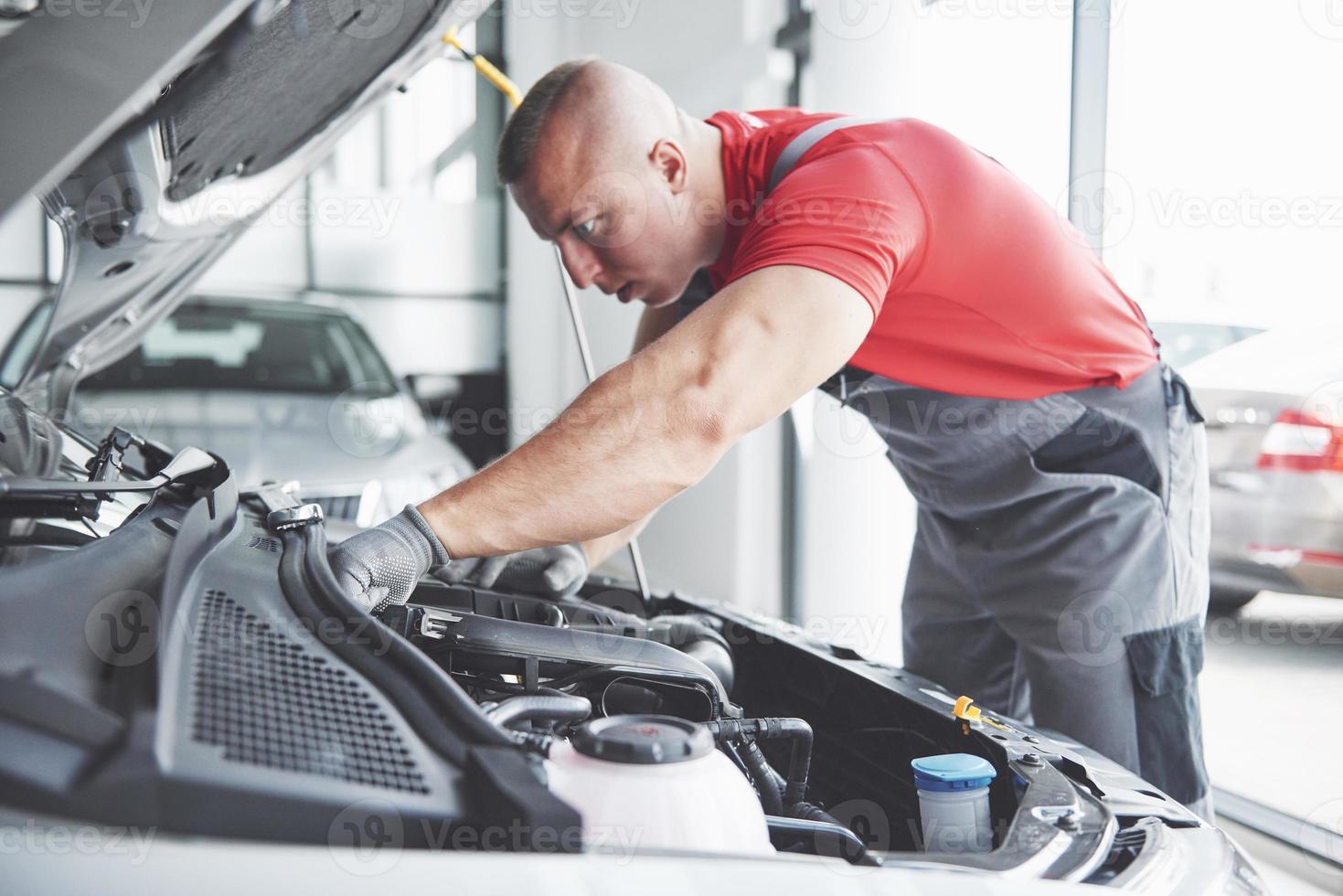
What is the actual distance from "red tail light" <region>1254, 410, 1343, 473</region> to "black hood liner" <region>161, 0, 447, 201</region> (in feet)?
8.24

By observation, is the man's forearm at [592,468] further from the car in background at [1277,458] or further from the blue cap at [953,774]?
the car in background at [1277,458]

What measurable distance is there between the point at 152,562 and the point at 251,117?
0.66 m

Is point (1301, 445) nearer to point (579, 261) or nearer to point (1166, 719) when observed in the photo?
point (1166, 719)

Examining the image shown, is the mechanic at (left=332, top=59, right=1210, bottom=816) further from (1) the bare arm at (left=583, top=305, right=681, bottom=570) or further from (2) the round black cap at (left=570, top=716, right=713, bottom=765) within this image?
(2) the round black cap at (left=570, top=716, right=713, bottom=765)

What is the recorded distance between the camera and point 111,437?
3.68ft

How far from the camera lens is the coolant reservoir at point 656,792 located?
65 cm

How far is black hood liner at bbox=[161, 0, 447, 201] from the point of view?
98 centimetres

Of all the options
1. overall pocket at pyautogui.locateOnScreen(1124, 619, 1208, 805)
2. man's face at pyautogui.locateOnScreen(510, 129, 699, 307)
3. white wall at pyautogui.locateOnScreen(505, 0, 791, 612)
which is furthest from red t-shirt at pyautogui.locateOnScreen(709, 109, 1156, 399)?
white wall at pyautogui.locateOnScreen(505, 0, 791, 612)

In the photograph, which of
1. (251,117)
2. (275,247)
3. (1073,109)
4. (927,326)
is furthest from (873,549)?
(275,247)

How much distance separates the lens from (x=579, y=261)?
1.38m

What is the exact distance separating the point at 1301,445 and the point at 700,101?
252cm

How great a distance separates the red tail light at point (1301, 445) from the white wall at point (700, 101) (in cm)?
160

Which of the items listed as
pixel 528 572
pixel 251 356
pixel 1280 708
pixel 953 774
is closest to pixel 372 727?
pixel 953 774

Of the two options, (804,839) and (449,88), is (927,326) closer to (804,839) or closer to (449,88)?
(804,839)
